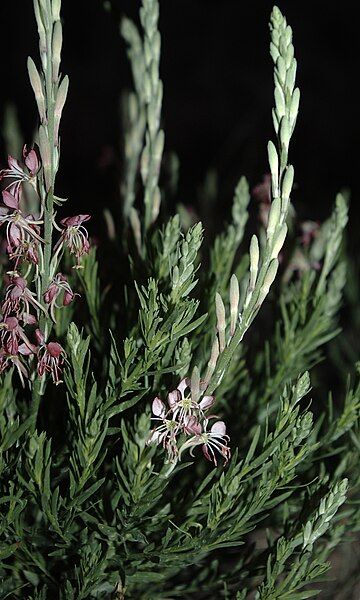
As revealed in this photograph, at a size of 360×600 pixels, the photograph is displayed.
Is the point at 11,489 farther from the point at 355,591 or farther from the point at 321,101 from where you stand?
the point at 321,101

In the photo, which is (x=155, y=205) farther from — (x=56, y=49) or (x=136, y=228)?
(x=56, y=49)

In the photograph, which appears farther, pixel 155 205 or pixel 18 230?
pixel 155 205

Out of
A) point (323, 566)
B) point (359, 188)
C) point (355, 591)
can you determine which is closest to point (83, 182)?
point (359, 188)

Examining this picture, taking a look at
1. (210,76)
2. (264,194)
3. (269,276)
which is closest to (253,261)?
(269,276)

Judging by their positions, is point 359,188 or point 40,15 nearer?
point 40,15

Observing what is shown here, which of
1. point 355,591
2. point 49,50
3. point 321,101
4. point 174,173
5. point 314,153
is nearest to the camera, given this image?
point 49,50

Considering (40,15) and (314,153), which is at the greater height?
A: (40,15)

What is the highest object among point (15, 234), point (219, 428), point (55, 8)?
point (55, 8)
